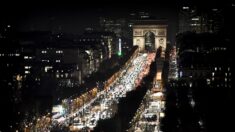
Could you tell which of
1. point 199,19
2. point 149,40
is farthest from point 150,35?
point 199,19

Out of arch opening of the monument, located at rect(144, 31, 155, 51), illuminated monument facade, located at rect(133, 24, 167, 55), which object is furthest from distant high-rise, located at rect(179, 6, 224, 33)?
arch opening of the monument, located at rect(144, 31, 155, 51)

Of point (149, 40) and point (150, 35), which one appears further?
point (149, 40)

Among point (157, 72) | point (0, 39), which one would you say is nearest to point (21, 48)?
point (0, 39)

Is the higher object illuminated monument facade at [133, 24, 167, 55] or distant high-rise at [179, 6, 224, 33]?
distant high-rise at [179, 6, 224, 33]

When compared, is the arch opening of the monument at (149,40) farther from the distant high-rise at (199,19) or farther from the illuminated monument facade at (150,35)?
the distant high-rise at (199,19)

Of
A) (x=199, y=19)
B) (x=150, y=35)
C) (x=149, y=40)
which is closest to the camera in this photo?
(x=199, y=19)

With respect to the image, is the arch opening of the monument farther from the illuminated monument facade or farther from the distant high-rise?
the distant high-rise

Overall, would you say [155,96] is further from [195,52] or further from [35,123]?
[195,52]

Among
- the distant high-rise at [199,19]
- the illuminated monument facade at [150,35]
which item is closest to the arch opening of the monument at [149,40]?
the illuminated monument facade at [150,35]

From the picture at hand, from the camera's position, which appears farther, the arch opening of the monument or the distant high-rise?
the arch opening of the monument

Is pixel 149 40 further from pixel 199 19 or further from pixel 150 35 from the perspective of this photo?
pixel 199 19
